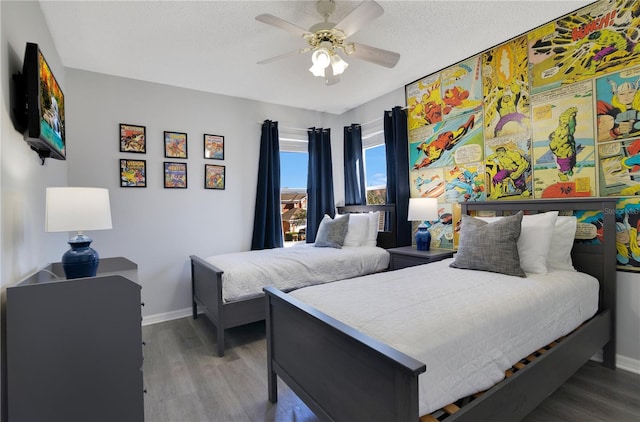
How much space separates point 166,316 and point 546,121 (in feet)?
13.6

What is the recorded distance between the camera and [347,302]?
5.58 feet

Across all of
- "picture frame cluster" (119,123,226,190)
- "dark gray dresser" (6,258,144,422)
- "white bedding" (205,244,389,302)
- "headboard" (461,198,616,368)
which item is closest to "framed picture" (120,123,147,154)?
"picture frame cluster" (119,123,226,190)

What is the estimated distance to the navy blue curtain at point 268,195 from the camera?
4008 millimetres

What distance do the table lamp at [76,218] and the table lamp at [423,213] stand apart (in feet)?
8.84

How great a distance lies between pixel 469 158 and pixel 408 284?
1787 mm

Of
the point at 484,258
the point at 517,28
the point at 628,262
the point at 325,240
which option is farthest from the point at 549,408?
the point at 517,28

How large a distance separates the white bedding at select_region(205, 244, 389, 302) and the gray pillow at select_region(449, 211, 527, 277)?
43.0 inches

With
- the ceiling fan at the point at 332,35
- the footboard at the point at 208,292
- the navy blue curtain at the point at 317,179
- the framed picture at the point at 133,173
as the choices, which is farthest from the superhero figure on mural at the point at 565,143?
the framed picture at the point at 133,173

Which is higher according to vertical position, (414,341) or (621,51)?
(621,51)

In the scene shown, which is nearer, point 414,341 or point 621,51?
point 414,341

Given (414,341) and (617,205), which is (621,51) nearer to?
(617,205)

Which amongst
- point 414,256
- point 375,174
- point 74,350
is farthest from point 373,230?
point 74,350

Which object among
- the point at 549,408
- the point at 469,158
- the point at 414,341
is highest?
the point at 469,158

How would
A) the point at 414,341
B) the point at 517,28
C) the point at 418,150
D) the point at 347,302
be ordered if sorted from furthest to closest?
the point at 418,150, the point at 517,28, the point at 347,302, the point at 414,341
